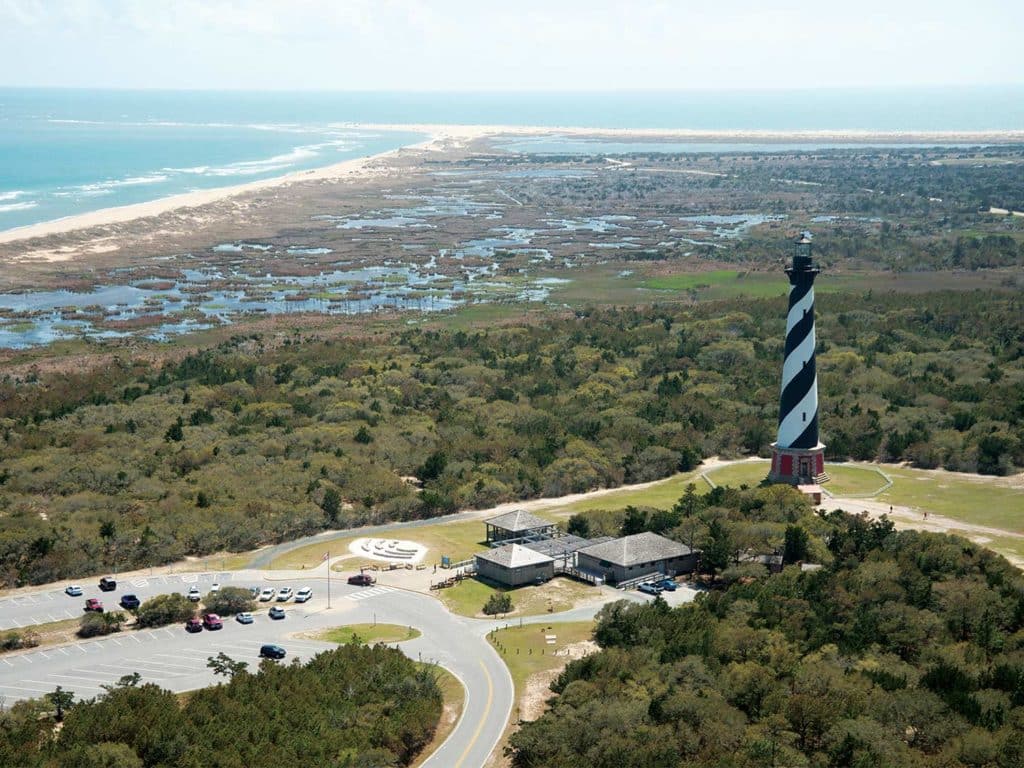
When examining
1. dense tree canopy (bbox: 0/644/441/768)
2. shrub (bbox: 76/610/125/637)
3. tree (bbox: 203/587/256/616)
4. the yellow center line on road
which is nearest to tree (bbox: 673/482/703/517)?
the yellow center line on road

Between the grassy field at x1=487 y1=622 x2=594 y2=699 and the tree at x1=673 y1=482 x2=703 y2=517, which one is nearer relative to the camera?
the grassy field at x1=487 y1=622 x2=594 y2=699

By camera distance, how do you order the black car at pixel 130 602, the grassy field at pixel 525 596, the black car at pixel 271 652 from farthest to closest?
the grassy field at pixel 525 596 < the black car at pixel 130 602 < the black car at pixel 271 652

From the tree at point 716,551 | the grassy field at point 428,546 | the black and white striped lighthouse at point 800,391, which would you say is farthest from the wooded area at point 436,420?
the tree at point 716,551

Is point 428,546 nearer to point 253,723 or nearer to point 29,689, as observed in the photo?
point 29,689

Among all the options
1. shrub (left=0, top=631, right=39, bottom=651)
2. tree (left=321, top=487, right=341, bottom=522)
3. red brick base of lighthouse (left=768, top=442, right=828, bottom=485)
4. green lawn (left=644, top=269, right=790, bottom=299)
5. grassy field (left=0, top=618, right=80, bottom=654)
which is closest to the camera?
shrub (left=0, top=631, right=39, bottom=651)

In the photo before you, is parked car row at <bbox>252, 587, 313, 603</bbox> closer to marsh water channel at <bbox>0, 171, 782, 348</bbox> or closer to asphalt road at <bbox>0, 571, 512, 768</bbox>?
asphalt road at <bbox>0, 571, 512, 768</bbox>

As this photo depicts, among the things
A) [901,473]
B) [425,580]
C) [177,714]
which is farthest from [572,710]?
[901,473]

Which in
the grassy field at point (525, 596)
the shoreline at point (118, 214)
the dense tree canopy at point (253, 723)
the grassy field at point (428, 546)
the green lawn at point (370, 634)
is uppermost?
the shoreline at point (118, 214)

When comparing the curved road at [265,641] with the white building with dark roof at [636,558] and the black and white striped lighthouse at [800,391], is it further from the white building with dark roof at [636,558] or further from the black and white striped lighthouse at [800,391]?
the black and white striped lighthouse at [800,391]
